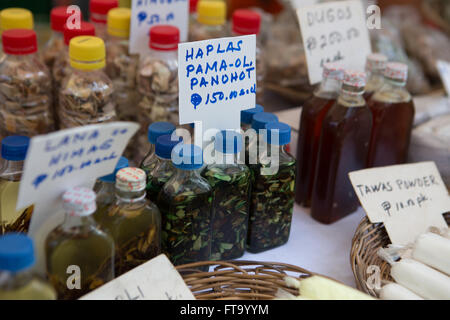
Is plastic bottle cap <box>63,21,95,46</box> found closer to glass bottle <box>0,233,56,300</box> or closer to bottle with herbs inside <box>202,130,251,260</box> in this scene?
bottle with herbs inside <box>202,130,251,260</box>

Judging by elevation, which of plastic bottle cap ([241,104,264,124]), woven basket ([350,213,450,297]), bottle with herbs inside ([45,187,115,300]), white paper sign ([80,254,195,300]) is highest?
plastic bottle cap ([241,104,264,124])

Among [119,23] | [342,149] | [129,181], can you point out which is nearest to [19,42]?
[119,23]

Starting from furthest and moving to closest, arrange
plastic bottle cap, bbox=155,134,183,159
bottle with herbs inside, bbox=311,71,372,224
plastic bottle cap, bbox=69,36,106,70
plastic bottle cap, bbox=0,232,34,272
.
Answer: bottle with herbs inside, bbox=311,71,372,224 < plastic bottle cap, bbox=69,36,106,70 < plastic bottle cap, bbox=155,134,183,159 < plastic bottle cap, bbox=0,232,34,272

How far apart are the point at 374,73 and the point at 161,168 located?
0.60m

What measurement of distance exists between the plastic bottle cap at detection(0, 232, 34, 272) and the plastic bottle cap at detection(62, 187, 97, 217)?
0.07m

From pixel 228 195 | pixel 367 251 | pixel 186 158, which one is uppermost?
pixel 186 158

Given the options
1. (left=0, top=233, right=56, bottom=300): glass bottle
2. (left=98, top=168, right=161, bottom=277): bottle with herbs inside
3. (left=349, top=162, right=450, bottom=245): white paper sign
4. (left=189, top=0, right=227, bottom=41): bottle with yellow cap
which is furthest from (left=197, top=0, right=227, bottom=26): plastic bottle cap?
(left=0, top=233, right=56, bottom=300): glass bottle

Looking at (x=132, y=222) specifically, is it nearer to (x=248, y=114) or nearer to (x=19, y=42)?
(x=248, y=114)

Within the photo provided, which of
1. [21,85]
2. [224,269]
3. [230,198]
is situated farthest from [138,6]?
[224,269]

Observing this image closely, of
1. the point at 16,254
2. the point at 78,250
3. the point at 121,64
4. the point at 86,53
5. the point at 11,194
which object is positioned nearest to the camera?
the point at 16,254

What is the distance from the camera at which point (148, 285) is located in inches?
27.3

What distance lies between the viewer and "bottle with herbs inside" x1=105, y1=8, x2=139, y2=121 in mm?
Answer: 1085

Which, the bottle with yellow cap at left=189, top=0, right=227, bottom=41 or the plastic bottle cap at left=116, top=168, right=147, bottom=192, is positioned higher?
the bottle with yellow cap at left=189, top=0, right=227, bottom=41
